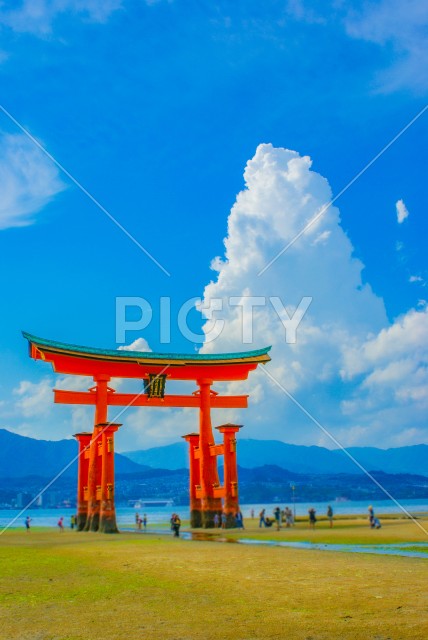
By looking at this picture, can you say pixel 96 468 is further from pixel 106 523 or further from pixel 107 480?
pixel 106 523

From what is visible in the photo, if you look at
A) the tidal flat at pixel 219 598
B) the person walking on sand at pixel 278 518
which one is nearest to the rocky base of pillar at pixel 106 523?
the person walking on sand at pixel 278 518

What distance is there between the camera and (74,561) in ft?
52.2

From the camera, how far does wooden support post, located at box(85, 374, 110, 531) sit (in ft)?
103

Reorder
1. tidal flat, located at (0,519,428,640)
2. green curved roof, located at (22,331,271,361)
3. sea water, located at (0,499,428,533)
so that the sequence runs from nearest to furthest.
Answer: tidal flat, located at (0,519,428,640), green curved roof, located at (22,331,271,361), sea water, located at (0,499,428,533)

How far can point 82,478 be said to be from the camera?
34.6 meters

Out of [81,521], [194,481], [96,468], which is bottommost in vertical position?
[81,521]

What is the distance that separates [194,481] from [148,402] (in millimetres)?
Result: 5851

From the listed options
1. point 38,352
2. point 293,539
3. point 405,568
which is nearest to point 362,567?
point 405,568

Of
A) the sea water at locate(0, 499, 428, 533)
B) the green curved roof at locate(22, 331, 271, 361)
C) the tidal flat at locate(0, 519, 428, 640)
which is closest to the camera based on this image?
the tidal flat at locate(0, 519, 428, 640)

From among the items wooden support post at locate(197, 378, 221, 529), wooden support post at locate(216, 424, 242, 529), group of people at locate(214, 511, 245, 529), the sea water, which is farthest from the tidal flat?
the sea water

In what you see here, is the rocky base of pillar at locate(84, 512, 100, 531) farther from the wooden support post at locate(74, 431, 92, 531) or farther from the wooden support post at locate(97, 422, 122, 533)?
the wooden support post at locate(74, 431, 92, 531)

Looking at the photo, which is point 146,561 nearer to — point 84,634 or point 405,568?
point 405,568

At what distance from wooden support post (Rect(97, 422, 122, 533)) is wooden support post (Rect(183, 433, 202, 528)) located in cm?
621

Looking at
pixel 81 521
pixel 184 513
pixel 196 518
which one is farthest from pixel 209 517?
pixel 184 513
